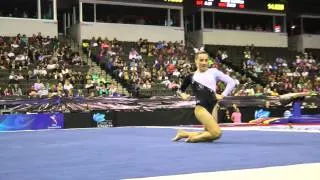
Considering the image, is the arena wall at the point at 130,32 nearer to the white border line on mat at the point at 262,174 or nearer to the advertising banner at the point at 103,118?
the advertising banner at the point at 103,118

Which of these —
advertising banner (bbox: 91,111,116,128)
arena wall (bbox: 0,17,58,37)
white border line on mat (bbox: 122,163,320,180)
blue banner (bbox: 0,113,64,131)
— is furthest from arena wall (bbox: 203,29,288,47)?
white border line on mat (bbox: 122,163,320,180)

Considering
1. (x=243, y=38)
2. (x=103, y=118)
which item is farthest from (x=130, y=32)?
(x=103, y=118)

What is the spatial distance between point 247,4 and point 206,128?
88.1 feet

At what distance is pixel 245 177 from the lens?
4691 mm

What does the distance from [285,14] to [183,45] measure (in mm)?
9350

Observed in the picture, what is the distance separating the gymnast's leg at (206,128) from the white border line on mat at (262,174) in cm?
371

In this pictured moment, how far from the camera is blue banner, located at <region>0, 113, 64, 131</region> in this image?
61.2ft

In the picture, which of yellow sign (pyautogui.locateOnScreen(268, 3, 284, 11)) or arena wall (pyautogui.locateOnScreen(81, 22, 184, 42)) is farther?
yellow sign (pyautogui.locateOnScreen(268, 3, 284, 11))

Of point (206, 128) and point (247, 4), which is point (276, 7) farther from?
point (206, 128)

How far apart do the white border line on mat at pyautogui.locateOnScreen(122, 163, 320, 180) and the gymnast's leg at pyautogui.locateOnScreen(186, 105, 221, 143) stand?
12.2ft

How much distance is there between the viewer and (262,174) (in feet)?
15.8

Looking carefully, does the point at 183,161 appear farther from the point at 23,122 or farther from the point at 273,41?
the point at 273,41

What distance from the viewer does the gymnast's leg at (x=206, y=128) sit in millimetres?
8820

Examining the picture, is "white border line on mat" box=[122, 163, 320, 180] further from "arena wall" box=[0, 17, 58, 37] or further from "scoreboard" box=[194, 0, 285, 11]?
"scoreboard" box=[194, 0, 285, 11]
